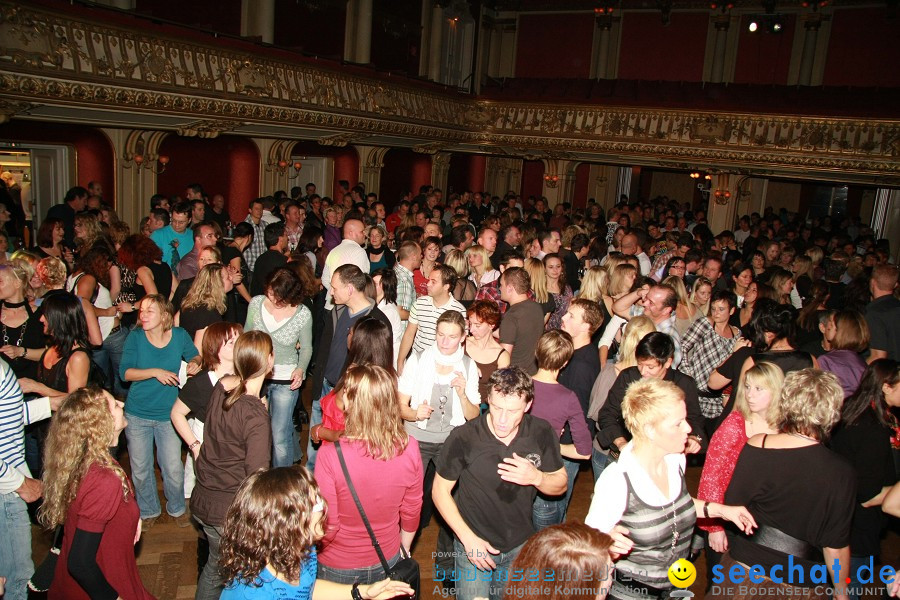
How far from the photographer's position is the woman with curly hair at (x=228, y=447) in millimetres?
2811

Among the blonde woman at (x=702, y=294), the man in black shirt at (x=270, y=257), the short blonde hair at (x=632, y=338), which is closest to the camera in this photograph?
the short blonde hair at (x=632, y=338)

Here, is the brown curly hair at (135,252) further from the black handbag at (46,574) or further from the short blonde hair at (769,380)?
the short blonde hair at (769,380)

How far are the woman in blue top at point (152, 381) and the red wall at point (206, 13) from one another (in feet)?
30.7

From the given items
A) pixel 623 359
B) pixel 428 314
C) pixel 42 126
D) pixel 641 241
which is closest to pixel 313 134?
pixel 42 126

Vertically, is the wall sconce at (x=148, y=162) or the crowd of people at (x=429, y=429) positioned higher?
the wall sconce at (x=148, y=162)

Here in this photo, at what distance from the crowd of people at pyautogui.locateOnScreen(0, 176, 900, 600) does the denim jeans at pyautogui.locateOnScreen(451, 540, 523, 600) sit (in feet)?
0.05

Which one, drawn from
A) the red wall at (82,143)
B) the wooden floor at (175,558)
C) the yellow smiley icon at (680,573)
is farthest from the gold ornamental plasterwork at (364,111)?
the yellow smiley icon at (680,573)

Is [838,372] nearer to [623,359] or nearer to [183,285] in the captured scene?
[623,359]

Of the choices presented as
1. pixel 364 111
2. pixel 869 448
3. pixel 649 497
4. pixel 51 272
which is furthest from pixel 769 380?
pixel 364 111

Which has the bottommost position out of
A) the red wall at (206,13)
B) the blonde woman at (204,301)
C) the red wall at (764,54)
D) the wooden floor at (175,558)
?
the wooden floor at (175,558)

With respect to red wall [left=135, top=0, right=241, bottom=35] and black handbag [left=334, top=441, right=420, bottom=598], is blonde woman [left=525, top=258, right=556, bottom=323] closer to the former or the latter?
black handbag [left=334, top=441, right=420, bottom=598]

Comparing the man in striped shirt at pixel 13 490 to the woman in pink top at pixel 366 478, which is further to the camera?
the man in striped shirt at pixel 13 490

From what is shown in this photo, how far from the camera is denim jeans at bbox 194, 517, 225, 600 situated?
9.22 ft

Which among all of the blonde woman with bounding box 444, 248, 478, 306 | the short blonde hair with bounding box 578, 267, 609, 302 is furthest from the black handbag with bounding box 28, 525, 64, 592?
the short blonde hair with bounding box 578, 267, 609, 302
